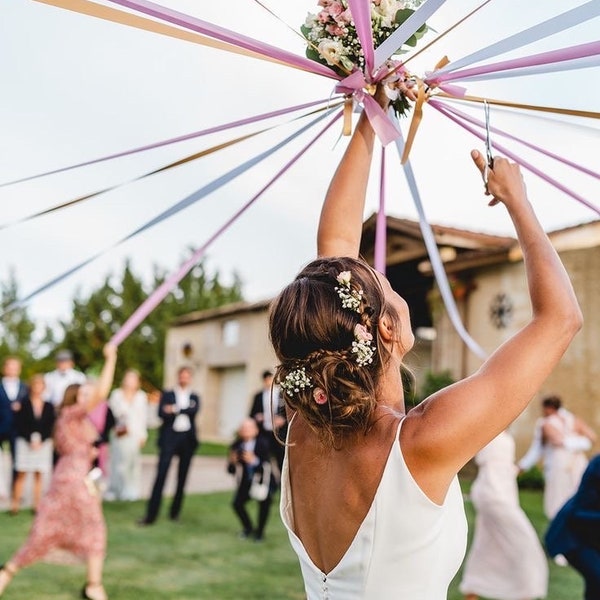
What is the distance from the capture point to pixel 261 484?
8625 millimetres

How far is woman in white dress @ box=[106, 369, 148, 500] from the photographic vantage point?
11531 mm

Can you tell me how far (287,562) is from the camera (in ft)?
24.4

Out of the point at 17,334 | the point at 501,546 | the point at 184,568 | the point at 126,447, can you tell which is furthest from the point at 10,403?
the point at 17,334

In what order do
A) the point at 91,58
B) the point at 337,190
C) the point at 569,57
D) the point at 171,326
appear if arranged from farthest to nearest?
the point at 171,326 → the point at 91,58 → the point at 337,190 → the point at 569,57

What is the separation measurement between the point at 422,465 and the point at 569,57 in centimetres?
128

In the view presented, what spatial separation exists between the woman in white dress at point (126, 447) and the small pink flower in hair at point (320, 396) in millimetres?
9863

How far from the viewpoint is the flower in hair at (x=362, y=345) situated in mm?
1730

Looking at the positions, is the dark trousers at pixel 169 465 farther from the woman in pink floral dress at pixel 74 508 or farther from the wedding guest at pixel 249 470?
the woman in pink floral dress at pixel 74 508

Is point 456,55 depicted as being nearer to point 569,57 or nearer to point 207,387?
point 569,57

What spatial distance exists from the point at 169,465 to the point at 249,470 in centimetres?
130

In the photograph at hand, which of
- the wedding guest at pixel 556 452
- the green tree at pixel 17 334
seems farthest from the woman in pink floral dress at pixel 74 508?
the green tree at pixel 17 334

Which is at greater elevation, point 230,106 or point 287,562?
point 230,106

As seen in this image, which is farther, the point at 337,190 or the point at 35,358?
the point at 35,358

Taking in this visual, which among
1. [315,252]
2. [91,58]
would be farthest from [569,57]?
[91,58]
